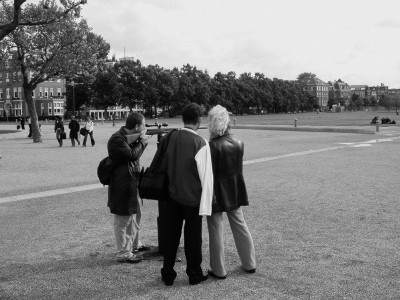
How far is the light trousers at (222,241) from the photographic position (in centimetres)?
495

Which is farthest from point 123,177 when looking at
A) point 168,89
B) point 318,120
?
point 168,89

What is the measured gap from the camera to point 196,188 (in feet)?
15.3

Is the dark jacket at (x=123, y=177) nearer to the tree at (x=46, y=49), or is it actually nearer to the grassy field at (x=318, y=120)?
the tree at (x=46, y=49)

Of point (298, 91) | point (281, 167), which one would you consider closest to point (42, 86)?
point (298, 91)

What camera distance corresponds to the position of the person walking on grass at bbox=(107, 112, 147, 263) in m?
5.40

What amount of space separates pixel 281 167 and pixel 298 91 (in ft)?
501

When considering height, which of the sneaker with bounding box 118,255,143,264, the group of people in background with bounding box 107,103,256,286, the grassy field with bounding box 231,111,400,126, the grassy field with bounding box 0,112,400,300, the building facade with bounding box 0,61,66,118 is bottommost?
the grassy field with bounding box 231,111,400,126

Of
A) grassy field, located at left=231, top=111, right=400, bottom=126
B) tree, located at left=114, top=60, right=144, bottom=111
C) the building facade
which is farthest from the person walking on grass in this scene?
the building facade

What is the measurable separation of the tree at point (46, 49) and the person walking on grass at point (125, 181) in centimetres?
2626

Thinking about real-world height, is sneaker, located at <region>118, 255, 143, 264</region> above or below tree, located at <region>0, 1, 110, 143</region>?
below

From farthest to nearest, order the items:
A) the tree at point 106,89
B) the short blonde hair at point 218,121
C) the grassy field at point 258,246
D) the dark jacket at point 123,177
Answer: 1. the tree at point 106,89
2. the dark jacket at point 123,177
3. the short blonde hair at point 218,121
4. the grassy field at point 258,246

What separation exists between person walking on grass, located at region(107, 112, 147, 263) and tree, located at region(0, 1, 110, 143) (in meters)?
26.3

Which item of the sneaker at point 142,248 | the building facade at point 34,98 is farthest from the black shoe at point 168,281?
the building facade at point 34,98

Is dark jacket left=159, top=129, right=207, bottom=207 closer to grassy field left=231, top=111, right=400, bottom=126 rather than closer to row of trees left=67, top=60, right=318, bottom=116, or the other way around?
grassy field left=231, top=111, right=400, bottom=126
